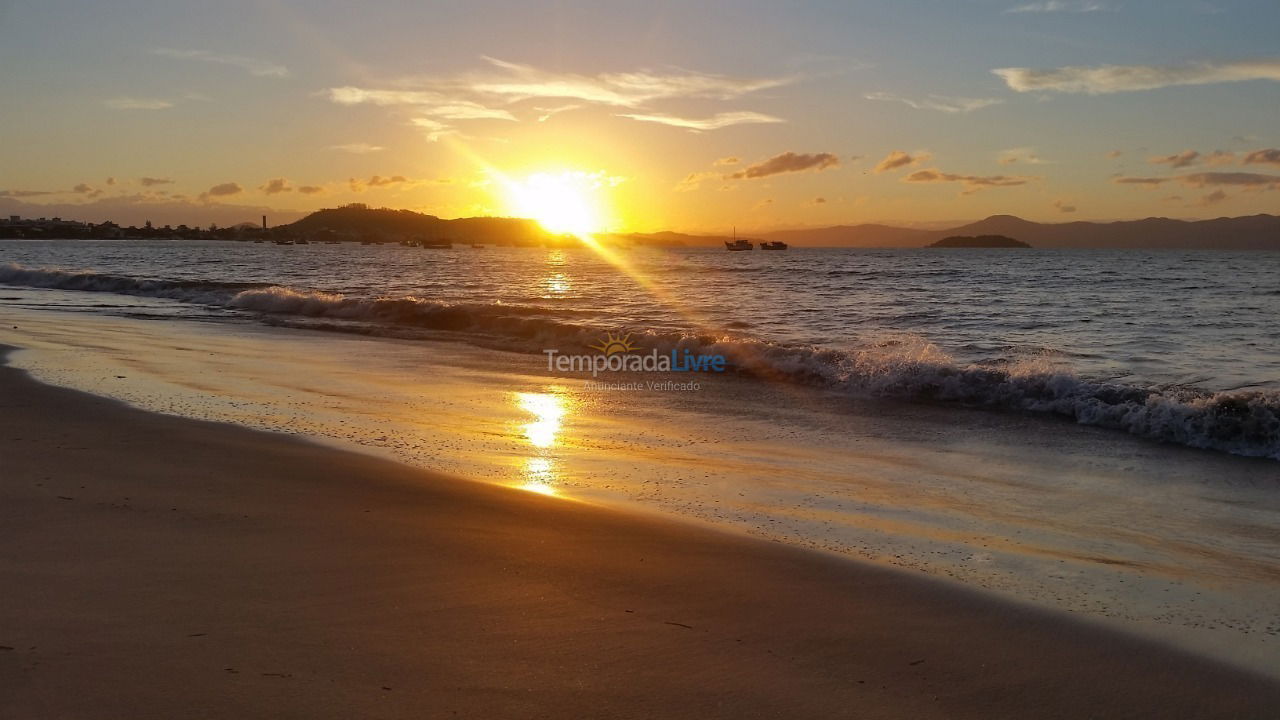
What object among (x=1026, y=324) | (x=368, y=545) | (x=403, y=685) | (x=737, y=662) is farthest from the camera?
(x=1026, y=324)

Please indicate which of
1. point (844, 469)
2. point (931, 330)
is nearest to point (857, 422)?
point (844, 469)

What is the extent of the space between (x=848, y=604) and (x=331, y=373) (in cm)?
1084

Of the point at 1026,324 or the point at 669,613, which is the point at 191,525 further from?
the point at 1026,324

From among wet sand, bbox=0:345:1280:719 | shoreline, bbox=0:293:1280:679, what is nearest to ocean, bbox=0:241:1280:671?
shoreline, bbox=0:293:1280:679

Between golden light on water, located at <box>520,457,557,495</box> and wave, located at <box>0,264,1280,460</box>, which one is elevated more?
wave, located at <box>0,264,1280,460</box>

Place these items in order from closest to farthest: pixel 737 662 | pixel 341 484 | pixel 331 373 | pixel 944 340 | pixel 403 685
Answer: pixel 403 685 → pixel 737 662 → pixel 341 484 → pixel 331 373 → pixel 944 340

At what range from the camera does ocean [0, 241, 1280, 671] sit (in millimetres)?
5551

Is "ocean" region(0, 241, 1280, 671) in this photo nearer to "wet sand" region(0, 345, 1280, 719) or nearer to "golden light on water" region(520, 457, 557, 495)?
"golden light on water" region(520, 457, 557, 495)

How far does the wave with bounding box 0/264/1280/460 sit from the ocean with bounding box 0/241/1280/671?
5 centimetres

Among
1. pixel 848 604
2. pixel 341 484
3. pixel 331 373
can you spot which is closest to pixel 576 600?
pixel 848 604

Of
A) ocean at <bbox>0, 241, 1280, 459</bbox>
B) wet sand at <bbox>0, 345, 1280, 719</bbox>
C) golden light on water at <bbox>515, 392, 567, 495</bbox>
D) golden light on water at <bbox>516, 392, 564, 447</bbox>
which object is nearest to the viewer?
wet sand at <bbox>0, 345, 1280, 719</bbox>

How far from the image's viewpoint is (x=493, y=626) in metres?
3.91

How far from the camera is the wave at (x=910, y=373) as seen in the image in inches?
394

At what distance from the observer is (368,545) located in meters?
5.06
